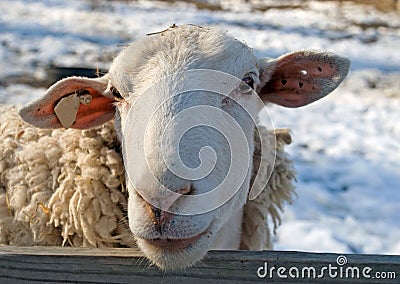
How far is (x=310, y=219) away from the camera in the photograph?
11.9 feet

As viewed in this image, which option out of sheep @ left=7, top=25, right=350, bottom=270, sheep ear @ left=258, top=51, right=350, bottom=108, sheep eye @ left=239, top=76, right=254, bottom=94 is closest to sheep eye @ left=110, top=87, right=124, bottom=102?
sheep @ left=7, top=25, right=350, bottom=270

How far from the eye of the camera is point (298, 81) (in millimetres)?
2135

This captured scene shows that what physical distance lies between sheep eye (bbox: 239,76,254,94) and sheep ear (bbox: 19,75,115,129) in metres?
0.45

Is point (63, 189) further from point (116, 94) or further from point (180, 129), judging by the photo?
point (180, 129)

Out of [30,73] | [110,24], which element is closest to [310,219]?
[30,73]

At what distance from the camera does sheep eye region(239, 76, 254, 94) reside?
1888 millimetres

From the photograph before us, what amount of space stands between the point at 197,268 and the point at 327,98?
5193 mm

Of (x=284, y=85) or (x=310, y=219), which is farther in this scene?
(x=310, y=219)

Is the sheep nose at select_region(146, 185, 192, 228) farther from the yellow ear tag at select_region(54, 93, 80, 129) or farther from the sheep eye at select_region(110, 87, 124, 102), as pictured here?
the yellow ear tag at select_region(54, 93, 80, 129)

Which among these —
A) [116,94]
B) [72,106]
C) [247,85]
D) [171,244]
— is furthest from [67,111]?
[171,244]

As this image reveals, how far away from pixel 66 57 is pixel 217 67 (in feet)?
18.5

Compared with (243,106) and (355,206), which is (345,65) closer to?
(243,106)

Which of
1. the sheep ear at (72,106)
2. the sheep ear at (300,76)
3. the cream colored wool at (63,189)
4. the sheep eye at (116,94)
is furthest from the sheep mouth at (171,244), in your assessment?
the sheep ear at (300,76)

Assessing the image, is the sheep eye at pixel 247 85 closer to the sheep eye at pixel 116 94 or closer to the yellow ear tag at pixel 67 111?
the sheep eye at pixel 116 94
